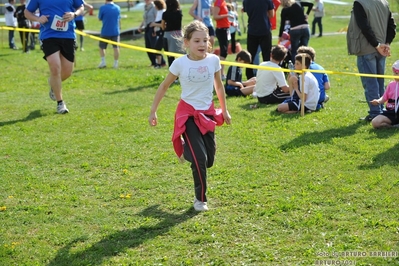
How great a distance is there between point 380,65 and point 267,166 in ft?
9.71

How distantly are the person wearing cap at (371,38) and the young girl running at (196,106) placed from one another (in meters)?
3.64

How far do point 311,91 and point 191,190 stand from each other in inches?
164

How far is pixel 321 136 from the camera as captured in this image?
29.2 ft

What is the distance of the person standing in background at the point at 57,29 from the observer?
33.8 ft

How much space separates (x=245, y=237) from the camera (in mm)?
5641

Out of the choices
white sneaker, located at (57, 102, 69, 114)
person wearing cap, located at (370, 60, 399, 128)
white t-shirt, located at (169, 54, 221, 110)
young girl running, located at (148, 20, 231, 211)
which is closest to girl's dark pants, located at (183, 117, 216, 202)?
young girl running, located at (148, 20, 231, 211)

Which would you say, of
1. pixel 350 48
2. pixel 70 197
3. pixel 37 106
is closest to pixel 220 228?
pixel 70 197

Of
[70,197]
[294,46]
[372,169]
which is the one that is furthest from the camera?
[294,46]

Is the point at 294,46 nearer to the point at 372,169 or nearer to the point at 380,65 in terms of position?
the point at 380,65

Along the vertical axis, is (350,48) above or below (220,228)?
above

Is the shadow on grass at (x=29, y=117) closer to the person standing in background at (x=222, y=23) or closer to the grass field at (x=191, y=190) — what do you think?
the grass field at (x=191, y=190)

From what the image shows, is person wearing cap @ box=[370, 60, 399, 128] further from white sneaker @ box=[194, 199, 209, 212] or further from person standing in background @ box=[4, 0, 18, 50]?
person standing in background @ box=[4, 0, 18, 50]

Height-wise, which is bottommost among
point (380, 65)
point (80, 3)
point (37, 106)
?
point (37, 106)

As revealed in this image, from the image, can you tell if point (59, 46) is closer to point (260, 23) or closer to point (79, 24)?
point (260, 23)
